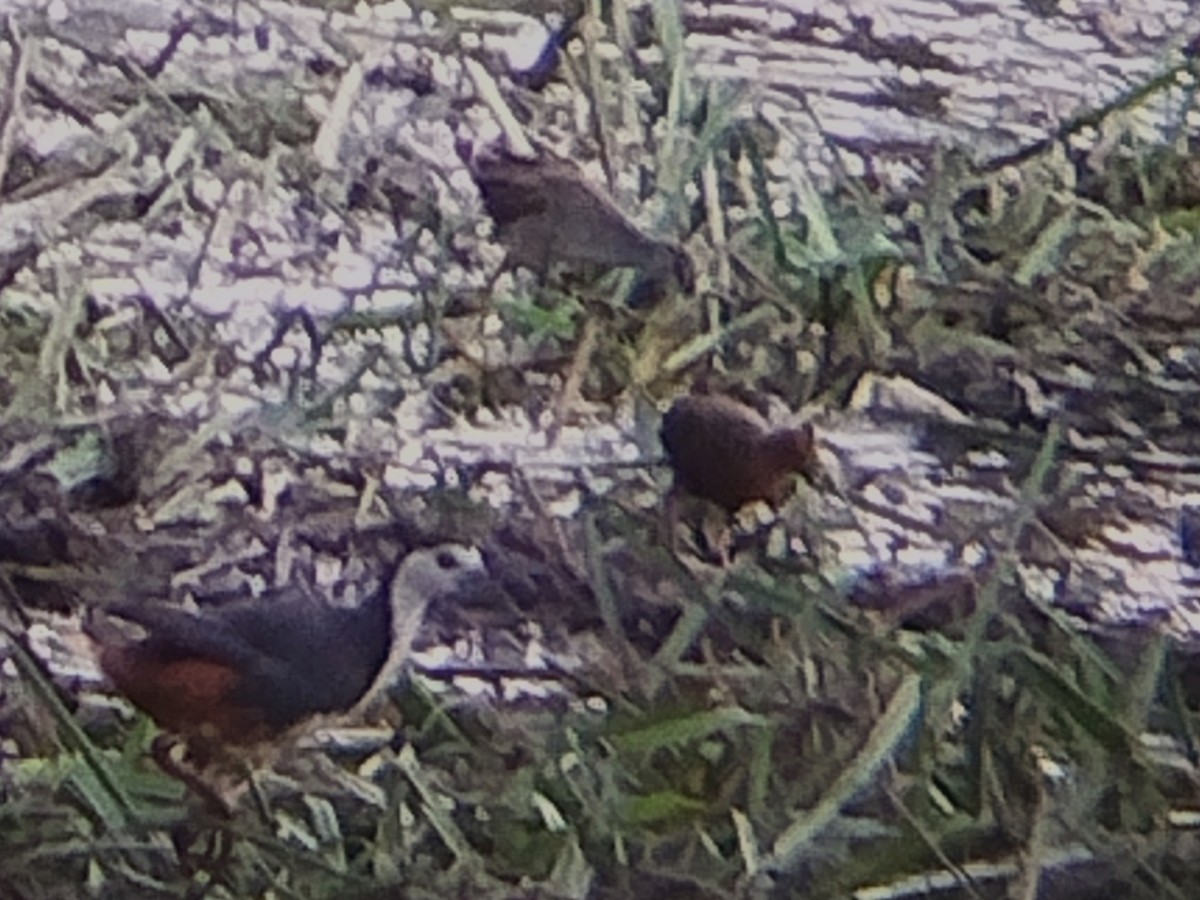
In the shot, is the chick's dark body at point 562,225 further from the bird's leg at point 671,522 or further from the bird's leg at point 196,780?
the bird's leg at point 196,780

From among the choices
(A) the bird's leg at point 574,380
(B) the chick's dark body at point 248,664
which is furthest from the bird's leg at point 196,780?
(A) the bird's leg at point 574,380

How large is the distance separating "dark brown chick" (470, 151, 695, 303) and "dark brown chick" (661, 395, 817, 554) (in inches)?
1.9

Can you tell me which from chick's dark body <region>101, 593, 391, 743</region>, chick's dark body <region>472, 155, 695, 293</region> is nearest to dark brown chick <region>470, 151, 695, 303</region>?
chick's dark body <region>472, 155, 695, 293</region>

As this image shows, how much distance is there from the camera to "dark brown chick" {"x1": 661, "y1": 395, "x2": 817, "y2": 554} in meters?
0.66

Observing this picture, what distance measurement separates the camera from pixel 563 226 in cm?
68

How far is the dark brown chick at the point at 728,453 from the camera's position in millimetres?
660

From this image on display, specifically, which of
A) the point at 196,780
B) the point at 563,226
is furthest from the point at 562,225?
the point at 196,780

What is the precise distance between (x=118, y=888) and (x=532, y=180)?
0.97 ft

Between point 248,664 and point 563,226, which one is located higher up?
point 563,226

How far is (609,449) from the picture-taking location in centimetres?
67

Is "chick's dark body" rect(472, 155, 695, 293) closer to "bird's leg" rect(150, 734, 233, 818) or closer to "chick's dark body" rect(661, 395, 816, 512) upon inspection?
"chick's dark body" rect(661, 395, 816, 512)

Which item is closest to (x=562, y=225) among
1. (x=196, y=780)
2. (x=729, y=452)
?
(x=729, y=452)

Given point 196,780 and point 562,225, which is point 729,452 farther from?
point 196,780

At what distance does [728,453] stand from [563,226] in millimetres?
106
